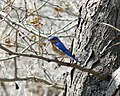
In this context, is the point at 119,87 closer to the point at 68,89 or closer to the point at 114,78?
the point at 114,78

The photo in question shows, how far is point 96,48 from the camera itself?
2777mm

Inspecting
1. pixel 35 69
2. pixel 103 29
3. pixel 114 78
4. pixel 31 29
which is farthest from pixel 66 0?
pixel 114 78

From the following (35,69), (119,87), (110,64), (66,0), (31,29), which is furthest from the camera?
(35,69)

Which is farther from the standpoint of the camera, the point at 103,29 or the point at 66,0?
the point at 66,0

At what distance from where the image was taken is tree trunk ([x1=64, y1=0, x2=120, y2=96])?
8.95 ft

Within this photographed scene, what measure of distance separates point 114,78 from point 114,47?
0.31 meters

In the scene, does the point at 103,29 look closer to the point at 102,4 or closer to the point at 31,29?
the point at 102,4

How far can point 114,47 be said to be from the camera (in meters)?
2.75

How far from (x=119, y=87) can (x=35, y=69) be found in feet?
13.3

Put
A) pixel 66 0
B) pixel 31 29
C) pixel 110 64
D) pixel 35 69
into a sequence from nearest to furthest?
pixel 110 64
pixel 31 29
pixel 66 0
pixel 35 69

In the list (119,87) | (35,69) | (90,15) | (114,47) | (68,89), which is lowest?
(35,69)

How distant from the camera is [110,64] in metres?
2.73

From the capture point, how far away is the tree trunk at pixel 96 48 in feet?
8.95

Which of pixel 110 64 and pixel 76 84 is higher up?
pixel 110 64
